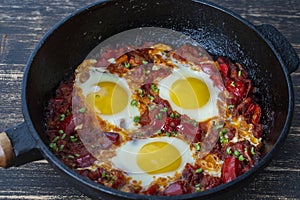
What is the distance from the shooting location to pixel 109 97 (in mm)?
3410

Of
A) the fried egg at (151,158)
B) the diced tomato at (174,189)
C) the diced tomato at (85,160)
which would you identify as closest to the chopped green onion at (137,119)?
the fried egg at (151,158)

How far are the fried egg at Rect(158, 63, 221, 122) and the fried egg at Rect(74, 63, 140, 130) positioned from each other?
0.84 feet

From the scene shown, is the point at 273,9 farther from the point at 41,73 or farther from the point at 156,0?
the point at 41,73

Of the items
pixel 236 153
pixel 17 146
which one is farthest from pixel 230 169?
pixel 17 146

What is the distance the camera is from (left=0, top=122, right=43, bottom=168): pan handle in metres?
2.75

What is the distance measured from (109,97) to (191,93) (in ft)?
1.78

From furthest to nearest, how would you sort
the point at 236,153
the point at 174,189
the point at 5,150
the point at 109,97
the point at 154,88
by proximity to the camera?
the point at 154,88
the point at 109,97
the point at 236,153
the point at 174,189
the point at 5,150

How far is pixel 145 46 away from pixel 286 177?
135 centimetres

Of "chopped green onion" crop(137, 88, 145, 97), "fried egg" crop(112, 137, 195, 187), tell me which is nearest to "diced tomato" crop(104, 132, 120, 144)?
"fried egg" crop(112, 137, 195, 187)

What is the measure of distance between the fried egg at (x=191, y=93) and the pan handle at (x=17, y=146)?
103 cm

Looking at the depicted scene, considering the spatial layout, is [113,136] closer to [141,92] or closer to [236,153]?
[141,92]

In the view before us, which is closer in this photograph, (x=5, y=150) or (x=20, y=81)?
(x=5, y=150)

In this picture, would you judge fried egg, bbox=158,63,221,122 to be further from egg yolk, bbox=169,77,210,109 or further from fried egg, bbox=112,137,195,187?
fried egg, bbox=112,137,195,187

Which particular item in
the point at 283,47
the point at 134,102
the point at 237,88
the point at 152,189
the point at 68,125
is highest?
the point at 283,47
